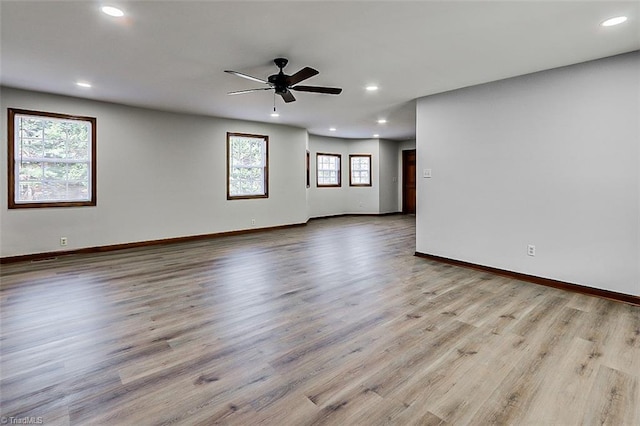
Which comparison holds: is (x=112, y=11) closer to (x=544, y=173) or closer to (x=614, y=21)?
(x=614, y=21)

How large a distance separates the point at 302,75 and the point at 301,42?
0.33 m

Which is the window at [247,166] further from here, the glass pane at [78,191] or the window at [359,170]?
the window at [359,170]

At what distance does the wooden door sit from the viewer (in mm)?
11164

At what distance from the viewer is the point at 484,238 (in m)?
4.46

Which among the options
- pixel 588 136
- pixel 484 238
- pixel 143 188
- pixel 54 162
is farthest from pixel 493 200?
pixel 54 162

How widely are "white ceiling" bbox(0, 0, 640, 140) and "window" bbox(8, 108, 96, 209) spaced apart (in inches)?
21.5

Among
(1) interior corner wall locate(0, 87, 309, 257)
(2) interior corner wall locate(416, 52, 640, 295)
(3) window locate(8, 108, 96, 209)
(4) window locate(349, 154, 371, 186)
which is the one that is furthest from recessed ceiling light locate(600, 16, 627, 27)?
(4) window locate(349, 154, 371, 186)

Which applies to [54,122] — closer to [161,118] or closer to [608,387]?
[161,118]

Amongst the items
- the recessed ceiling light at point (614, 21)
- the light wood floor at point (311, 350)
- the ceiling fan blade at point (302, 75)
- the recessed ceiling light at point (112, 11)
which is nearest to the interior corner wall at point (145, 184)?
the light wood floor at point (311, 350)

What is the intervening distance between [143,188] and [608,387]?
21.7 ft

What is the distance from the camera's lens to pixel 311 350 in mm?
2314

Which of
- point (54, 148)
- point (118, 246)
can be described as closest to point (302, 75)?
point (54, 148)

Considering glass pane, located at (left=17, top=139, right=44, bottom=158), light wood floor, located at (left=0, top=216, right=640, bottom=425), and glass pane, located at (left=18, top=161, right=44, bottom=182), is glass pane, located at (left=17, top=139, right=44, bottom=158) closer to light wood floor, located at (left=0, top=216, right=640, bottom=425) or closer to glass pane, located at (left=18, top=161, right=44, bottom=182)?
glass pane, located at (left=18, top=161, right=44, bottom=182)

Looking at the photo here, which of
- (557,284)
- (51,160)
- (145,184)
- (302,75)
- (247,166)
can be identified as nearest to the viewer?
(302,75)
